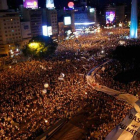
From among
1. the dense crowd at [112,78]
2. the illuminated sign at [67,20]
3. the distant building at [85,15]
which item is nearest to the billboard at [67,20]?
the illuminated sign at [67,20]

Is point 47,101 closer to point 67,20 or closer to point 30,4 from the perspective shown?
point 30,4

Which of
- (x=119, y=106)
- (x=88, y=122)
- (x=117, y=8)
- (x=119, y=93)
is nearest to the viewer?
(x=88, y=122)

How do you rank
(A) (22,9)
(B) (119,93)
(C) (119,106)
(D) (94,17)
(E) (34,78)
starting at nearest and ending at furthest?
(C) (119,106)
(B) (119,93)
(E) (34,78)
(A) (22,9)
(D) (94,17)

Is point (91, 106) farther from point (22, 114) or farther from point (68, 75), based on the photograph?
point (68, 75)

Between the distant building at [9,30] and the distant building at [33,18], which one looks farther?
the distant building at [33,18]

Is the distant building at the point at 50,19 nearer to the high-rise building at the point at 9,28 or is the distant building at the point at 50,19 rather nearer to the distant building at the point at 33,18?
the distant building at the point at 33,18

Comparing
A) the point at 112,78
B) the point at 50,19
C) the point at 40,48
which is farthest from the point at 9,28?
the point at 112,78

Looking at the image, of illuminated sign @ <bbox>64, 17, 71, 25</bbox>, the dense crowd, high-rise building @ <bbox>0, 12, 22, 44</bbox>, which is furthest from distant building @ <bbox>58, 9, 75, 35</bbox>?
the dense crowd

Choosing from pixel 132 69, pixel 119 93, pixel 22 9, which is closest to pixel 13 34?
pixel 22 9
